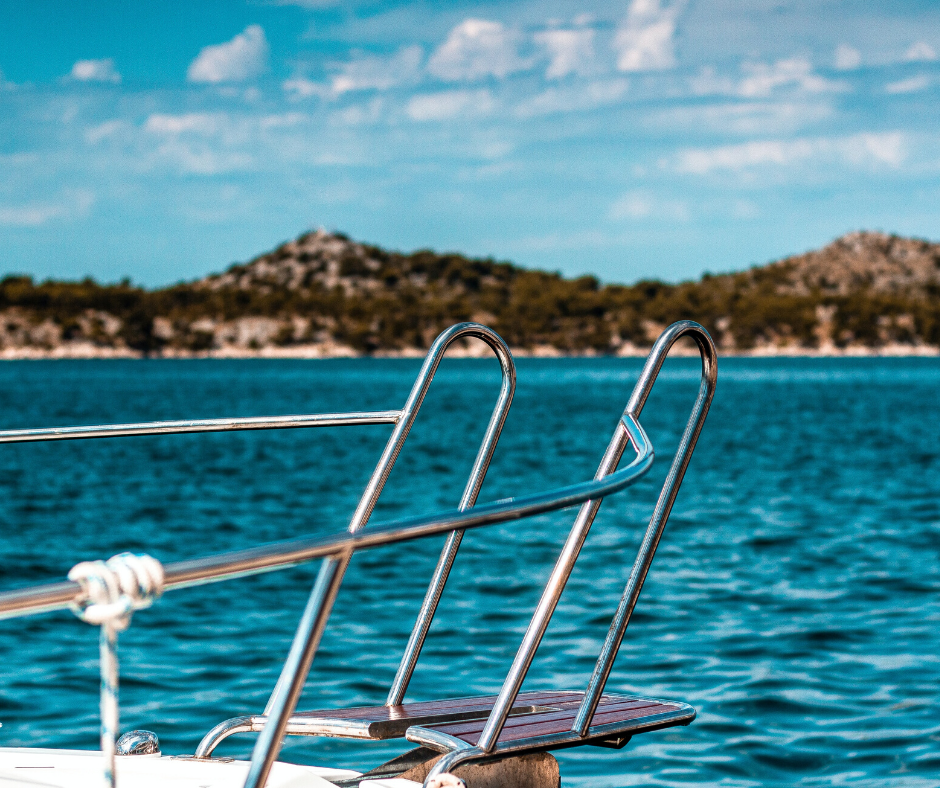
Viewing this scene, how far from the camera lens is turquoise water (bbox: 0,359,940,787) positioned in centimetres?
563

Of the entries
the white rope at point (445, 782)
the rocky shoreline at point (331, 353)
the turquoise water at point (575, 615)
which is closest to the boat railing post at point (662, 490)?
the white rope at point (445, 782)

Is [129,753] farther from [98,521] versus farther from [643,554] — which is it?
[98,521]

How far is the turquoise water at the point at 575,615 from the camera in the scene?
5633mm

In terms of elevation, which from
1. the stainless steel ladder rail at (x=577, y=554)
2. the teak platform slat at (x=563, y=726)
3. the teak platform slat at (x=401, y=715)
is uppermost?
the stainless steel ladder rail at (x=577, y=554)

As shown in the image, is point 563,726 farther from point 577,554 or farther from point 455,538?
point 455,538

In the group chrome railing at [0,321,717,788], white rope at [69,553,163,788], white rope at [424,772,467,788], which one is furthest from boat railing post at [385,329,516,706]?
white rope at [69,553,163,788]

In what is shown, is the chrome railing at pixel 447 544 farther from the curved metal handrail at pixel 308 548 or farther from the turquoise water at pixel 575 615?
the turquoise water at pixel 575 615

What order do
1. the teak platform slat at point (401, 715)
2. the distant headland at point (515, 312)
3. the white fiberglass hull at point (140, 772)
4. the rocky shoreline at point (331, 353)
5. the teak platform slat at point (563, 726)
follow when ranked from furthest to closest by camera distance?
the rocky shoreline at point (331, 353) → the distant headland at point (515, 312) → the teak platform slat at point (401, 715) → the teak platform slat at point (563, 726) → the white fiberglass hull at point (140, 772)

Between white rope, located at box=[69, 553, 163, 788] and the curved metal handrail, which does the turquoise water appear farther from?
white rope, located at box=[69, 553, 163, 788]

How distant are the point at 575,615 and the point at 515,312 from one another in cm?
13318

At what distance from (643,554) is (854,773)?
3.01m

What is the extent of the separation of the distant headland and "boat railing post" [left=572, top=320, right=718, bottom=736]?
430 feet

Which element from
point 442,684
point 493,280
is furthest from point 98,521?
point 493,280

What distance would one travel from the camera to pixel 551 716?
2939 mm
